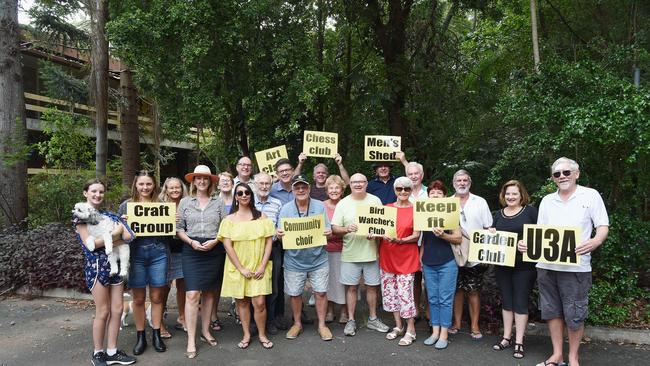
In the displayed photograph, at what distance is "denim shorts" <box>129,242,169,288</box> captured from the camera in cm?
497

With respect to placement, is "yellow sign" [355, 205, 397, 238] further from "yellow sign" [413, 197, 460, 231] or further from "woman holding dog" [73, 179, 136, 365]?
"woman holding dog" [73, 179, 136, 365]

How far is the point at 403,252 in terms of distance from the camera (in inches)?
210

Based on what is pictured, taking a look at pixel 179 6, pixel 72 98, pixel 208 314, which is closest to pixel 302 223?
pixel 208 314

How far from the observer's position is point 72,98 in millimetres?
15094

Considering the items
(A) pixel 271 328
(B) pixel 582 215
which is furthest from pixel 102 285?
(B) pixel 582 215

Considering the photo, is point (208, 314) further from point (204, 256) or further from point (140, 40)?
point (140, 40)

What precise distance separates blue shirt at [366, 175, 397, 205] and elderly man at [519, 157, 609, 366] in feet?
6.41

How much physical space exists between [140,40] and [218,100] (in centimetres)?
146

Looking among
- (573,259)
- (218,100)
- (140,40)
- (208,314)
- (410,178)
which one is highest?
(140,40)

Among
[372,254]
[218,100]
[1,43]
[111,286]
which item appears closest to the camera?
[111,286]

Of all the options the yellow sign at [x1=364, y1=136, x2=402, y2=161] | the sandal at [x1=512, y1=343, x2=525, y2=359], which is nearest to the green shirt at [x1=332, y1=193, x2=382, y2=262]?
the yellow sign at [x1=364, y1=136, x2=402, y2=161]

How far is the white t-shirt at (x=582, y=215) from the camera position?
4.34m

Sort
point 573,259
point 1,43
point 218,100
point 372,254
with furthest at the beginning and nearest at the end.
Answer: point 1,43, point 218,100, point 372,254, point 573,259

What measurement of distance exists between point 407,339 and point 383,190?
78.2 inches
